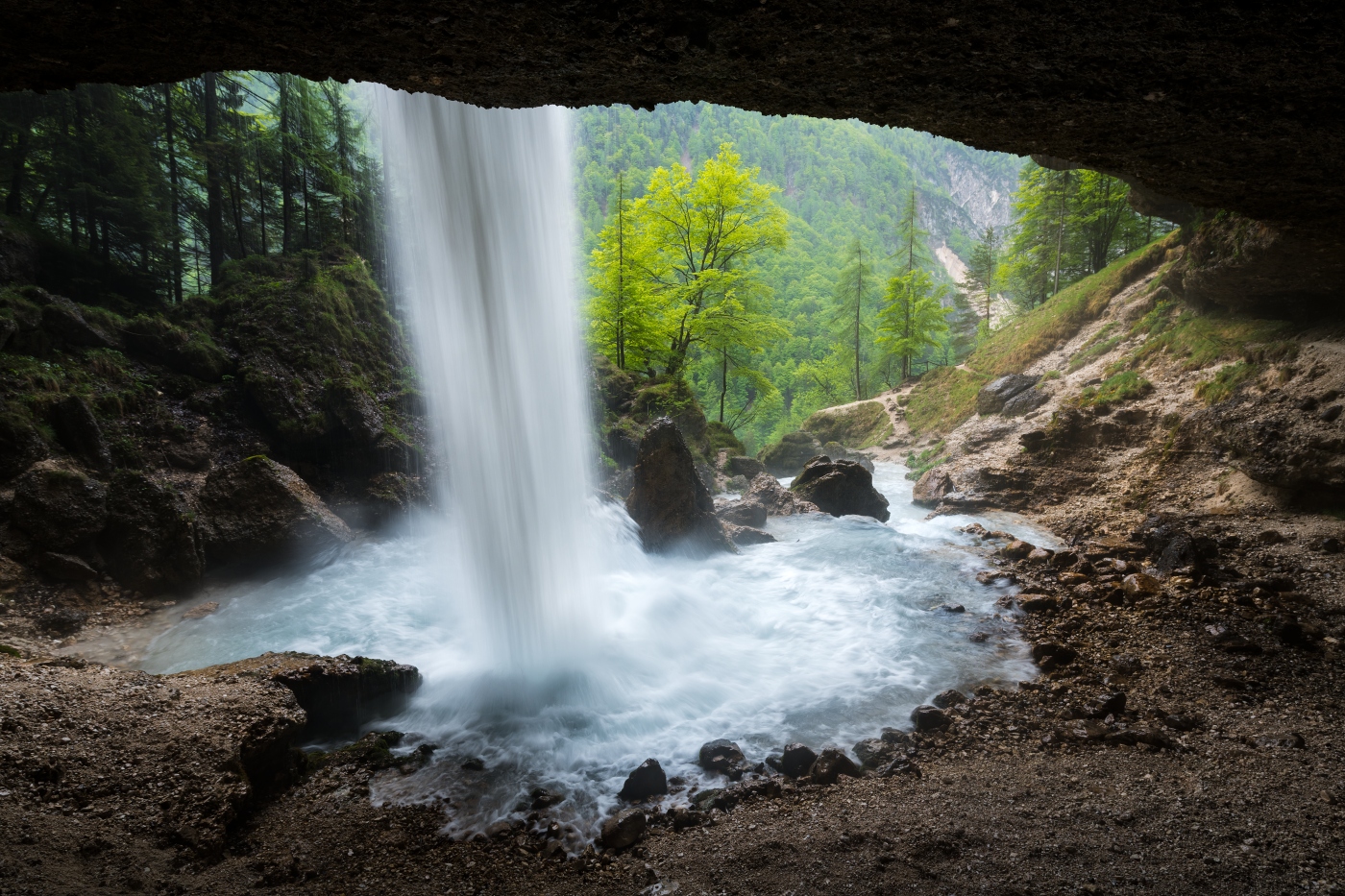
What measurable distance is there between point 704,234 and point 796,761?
22414 millimetres

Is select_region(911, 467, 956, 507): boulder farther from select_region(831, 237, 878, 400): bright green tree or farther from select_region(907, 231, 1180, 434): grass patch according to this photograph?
select_region(831, 237, 878, 400): bright green tree

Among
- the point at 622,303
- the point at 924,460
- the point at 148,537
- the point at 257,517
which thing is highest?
the point at 622,303

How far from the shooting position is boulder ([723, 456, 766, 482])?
21.4 m

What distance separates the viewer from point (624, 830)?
440 cm

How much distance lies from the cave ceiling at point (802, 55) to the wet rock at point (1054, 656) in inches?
216

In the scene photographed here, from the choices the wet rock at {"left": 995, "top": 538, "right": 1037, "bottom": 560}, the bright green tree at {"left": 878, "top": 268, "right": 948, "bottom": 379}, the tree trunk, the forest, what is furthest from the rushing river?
the bright green tree at {"left": 878, "top": 268, "right": 948, "bottom": 379}

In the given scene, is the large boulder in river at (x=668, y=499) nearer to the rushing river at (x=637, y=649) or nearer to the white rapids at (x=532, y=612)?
the rushing river at (x=637, y=649)

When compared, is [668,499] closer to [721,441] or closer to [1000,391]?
[721,441]

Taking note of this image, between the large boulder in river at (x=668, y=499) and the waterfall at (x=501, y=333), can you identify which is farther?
the large boulder in river at (x=668, y=499)

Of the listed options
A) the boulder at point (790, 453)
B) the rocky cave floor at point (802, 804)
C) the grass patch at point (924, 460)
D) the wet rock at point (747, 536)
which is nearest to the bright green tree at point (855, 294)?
the boulder at point (790, 453)

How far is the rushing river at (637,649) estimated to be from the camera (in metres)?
5.93

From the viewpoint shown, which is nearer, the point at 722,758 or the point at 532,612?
the point at 722,758

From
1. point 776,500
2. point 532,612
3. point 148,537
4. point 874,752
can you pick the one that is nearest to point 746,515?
point 776,500

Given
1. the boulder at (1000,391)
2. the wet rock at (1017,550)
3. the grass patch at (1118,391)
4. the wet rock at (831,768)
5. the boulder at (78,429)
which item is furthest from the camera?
the boulder at (1000,391)
